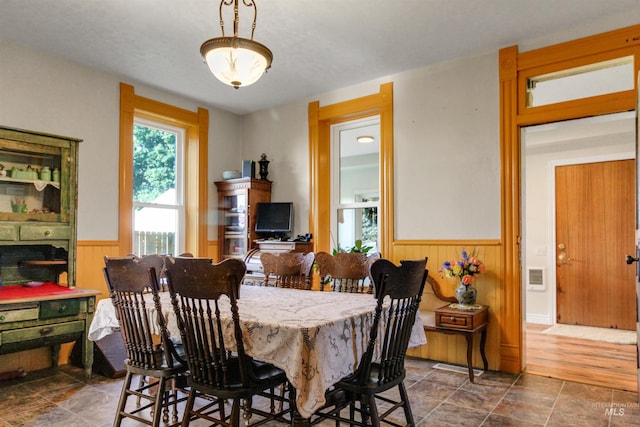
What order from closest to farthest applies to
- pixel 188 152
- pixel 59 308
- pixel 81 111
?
1. pixel 59 308
2. pixel 81 111
3. pixel 188 152

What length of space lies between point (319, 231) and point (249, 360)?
316cm

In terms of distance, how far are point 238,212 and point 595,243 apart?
4594mm

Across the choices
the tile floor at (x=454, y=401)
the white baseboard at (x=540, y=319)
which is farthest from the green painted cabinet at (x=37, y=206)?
the white baseboard at (x=540, y=319)

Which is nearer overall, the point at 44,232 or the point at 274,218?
the point at 44,232

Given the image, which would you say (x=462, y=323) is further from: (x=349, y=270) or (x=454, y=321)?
(x=349, y=270)

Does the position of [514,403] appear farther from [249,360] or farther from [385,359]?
[249,360]

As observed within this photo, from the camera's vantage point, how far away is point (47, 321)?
339cm

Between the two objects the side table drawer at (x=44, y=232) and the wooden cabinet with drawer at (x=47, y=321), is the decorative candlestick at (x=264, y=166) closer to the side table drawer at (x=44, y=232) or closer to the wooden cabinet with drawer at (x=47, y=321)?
the side table drawer at (x=44, y=232)

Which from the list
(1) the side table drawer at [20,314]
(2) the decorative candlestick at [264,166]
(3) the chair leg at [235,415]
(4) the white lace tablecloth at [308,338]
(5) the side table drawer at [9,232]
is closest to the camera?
(4) the white lace tablecloth at [308,338]

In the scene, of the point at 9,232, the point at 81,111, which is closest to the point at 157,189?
the point at 81,111

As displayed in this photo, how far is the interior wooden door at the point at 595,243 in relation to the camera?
5453 millimetres

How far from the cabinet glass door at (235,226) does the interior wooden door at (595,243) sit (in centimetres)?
421

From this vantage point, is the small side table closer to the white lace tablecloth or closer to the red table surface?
the white lace tablecloth

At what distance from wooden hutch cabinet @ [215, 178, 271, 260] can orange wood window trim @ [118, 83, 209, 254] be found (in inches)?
10.0
